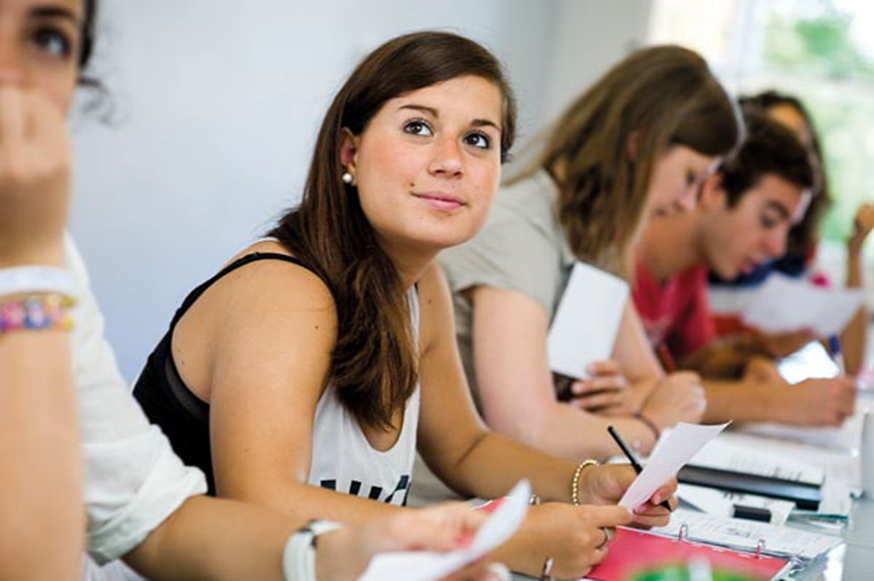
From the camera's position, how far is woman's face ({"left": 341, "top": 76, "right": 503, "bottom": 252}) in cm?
142

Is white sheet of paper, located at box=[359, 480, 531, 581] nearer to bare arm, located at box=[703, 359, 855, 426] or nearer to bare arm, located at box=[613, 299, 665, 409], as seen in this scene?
bare arm, located at box=[613, 299, 665, 409]

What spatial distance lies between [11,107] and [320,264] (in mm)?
584

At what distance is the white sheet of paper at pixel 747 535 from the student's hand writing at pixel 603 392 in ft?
1.75

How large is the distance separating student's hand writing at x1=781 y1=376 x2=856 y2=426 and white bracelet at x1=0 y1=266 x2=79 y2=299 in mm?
1941

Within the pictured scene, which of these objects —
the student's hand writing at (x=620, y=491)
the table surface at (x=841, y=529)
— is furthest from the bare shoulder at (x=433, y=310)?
the table surface at (x=841, y=529)

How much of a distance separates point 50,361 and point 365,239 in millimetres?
642

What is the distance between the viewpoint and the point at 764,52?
551cm

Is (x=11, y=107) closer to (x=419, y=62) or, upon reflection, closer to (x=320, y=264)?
(x=320, y=264)

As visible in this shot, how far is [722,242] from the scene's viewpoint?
120 inches

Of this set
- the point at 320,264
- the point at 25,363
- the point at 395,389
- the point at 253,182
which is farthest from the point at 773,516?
the point at 253,182

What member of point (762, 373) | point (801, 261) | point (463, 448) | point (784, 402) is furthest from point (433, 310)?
point (801, 261)

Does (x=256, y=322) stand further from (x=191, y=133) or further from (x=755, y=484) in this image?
(x=191, y=133)

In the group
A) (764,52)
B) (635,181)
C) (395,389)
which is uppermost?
(764,52)

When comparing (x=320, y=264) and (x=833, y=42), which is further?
(x=833, y=42)
